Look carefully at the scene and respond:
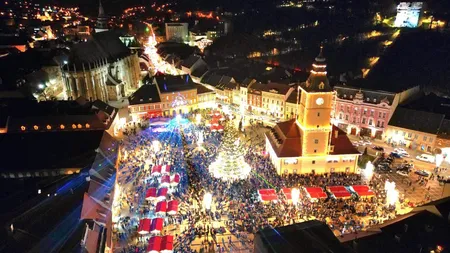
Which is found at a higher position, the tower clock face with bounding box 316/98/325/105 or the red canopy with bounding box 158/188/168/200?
the tower clock face with bounding box 316/98/325/105

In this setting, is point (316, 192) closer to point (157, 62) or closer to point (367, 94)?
point (367, 94)

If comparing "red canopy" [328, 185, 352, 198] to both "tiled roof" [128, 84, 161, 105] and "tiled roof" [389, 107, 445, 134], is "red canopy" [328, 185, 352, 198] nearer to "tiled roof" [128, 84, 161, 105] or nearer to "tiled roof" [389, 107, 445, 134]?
"tiled roof" [389, 107, 445, 134]

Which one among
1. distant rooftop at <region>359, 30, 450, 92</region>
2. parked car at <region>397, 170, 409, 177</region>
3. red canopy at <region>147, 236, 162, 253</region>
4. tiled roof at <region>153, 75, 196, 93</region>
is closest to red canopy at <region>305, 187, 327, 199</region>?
parked car at <region>397, 170, 409, 177</region>

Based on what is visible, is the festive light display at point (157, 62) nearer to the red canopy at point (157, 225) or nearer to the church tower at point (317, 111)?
the church tower at point (317, 111)

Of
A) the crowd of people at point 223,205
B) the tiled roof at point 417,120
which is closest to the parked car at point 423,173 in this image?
the crowd of people at point 223,205

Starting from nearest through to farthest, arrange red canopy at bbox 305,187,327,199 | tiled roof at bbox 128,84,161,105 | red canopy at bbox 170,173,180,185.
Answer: red canopy at bbox 305,187,327,199 → red canopy at bbox 170,173,180,185 → tiled roof at bbox 128,84,161,105

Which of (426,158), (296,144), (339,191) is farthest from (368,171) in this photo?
(426,158)

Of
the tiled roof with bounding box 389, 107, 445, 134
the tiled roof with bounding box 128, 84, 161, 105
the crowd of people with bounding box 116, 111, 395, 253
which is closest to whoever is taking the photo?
the crowd of people with bounding box 116, 111, 395, 253
